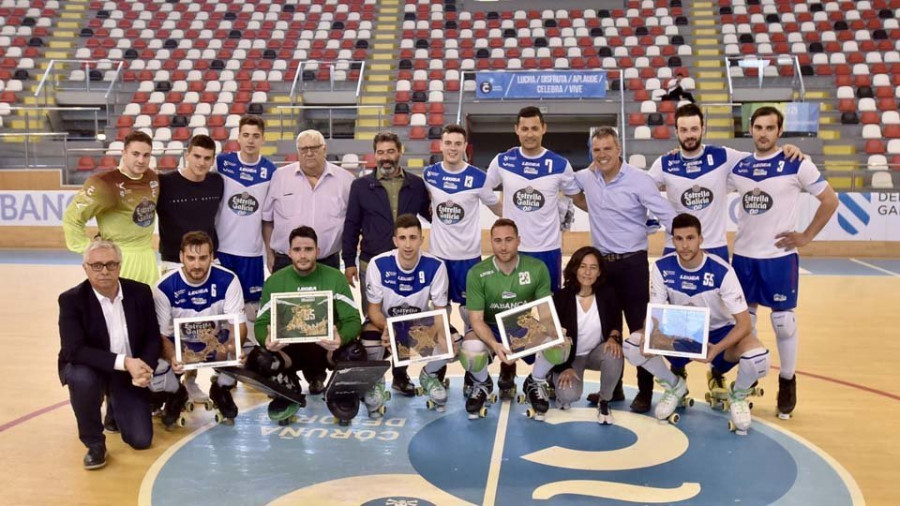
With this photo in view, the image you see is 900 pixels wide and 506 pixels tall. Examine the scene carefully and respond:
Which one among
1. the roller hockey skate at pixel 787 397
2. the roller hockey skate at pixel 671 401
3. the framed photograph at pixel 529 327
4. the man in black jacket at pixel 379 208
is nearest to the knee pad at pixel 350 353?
the man in black jacket at pixel 379 208

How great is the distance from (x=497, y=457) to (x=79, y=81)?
1671 centimetres

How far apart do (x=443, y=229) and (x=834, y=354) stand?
12.2 feet

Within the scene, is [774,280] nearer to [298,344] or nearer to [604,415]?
[604,415]

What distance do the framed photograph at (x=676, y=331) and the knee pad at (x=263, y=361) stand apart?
7.62 ft

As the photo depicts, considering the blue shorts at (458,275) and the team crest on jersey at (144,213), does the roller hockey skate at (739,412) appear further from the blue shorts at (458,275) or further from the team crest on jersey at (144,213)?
the team crest on jersey at (144,213)

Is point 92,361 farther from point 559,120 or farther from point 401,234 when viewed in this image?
point 559,120

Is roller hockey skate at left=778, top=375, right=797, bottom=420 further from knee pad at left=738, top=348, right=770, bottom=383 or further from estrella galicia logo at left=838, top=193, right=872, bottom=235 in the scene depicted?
estrella galicia logo at left=838, top=193, right=872, bottom=235

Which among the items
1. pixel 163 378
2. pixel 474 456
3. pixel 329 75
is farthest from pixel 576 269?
pixel 329 75

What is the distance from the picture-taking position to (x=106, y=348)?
4160mm

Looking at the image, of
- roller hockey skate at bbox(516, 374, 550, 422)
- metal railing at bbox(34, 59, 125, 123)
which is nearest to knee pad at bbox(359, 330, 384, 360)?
roller hockey skate at bbox(516, 374, 550, 422)

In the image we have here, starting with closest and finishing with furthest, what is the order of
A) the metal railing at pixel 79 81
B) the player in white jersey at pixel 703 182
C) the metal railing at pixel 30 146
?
the player in white jersey at pixel 703 182 → the metal railing at pixel 30 146 → the metal railing at pixel 79 81

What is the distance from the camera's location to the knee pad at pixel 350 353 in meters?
4.80

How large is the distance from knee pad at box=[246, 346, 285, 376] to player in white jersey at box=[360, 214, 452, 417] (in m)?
0.61

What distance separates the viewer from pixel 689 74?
59.6ft
